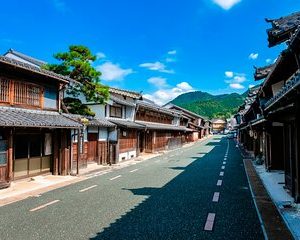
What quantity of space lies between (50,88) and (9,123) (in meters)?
6.12

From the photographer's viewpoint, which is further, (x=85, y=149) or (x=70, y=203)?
(x=85, y=149)

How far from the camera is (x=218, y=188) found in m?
13.0

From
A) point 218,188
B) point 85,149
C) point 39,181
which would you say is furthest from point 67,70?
point 218,188

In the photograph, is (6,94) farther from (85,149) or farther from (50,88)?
(85,149)

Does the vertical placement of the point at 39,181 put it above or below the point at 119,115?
below

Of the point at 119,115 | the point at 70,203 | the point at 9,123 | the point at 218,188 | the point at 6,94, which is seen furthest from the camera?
the point at 119,115

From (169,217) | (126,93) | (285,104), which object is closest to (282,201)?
(285,104)

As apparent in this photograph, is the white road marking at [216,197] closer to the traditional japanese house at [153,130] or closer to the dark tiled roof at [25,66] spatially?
the dark tiled roof at [25,66]

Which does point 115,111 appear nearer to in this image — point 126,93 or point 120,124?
point 120,124

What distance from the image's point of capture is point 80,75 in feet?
70.3

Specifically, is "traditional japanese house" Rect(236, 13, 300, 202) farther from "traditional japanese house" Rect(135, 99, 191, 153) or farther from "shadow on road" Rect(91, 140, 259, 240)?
"traditional japanese house" Rect(135, 99, 191, 153)

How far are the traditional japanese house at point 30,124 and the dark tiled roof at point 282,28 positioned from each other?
11.6 meters

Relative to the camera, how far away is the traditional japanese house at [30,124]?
44.5 feet

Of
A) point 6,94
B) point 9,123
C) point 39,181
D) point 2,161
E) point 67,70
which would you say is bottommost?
point 39,181
